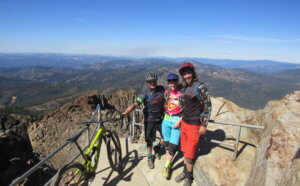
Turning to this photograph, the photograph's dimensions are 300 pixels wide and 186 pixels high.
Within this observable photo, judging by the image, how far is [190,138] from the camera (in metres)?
4.47

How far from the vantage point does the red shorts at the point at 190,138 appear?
4426 mm

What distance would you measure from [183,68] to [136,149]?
13.8 feet

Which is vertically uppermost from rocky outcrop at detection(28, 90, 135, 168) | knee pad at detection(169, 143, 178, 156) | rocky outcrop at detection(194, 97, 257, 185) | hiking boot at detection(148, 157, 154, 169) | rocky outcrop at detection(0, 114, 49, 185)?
knee pad at detection(169, 143, 178, 156)

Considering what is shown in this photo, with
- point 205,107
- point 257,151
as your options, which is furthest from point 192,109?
point 257,151

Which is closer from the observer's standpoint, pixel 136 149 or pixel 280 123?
pixel 280 123

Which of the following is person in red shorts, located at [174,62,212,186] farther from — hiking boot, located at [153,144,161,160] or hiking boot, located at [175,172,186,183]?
hiking boot, located at [153,144,161,160]

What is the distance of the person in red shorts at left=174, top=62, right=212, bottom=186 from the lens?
4.21 meters

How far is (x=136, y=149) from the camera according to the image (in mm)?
7254

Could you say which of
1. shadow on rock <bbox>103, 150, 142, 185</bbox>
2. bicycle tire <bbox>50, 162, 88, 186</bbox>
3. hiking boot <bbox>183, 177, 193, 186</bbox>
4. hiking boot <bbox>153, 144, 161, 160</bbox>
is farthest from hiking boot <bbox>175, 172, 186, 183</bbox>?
bicycle tire <bbox>50, 162, 88, 186</bbox>

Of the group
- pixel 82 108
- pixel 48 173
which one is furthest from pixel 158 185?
pixel 82 108

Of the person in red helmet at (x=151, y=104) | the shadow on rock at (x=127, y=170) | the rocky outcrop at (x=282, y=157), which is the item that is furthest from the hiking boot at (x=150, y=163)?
the rocky outcrop at (x=282, y=157)

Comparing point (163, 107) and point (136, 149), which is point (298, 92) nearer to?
point (163, 107)

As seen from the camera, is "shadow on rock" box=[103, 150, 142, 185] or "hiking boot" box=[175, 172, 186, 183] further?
"shadow on rock" box=[103, 150, 142, 185]

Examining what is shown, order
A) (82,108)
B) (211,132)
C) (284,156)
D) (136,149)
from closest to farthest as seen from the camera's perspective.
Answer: (284,156), (211,132), (136,149), (82,108)
